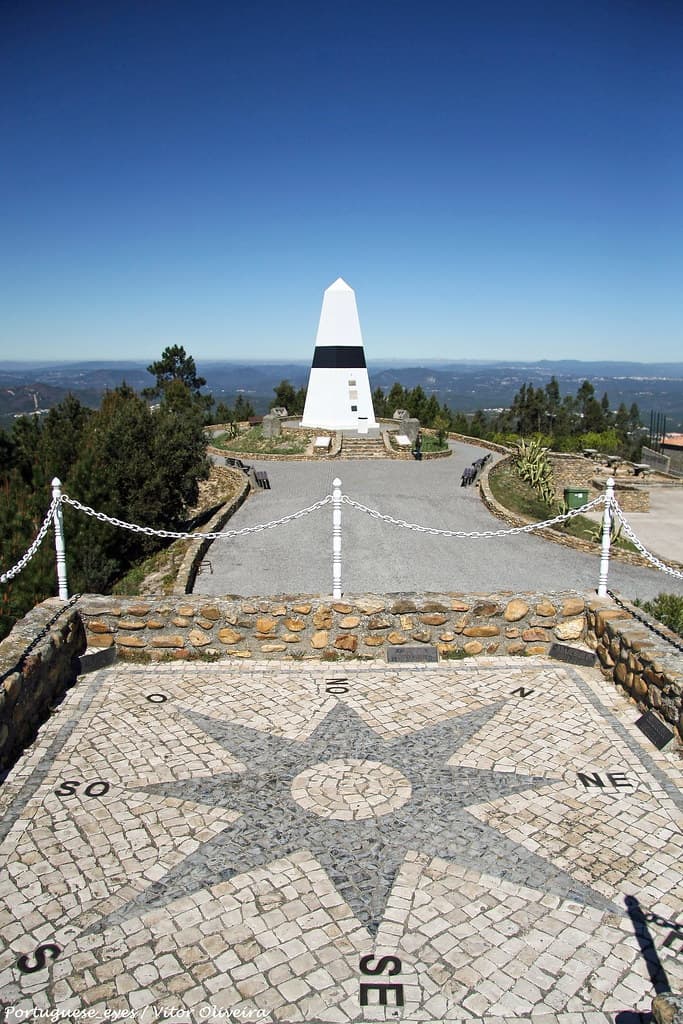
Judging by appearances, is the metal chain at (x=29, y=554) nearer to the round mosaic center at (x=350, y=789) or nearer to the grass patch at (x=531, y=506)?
the round mosaic center at (x=350, y=789)

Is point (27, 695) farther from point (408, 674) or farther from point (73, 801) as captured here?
point (408, 674)

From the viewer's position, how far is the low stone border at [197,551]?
11.4 meters

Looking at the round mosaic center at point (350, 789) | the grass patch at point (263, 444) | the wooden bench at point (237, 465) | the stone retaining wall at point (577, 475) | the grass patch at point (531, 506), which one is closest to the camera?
the round mosaic center at point (350, 789)

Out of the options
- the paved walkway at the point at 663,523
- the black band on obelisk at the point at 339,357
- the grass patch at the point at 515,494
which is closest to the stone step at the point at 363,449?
the black band on obelisk at the point at 339,357

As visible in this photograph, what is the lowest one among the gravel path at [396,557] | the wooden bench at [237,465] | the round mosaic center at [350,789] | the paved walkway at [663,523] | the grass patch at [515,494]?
the paved walkway at [663,523]

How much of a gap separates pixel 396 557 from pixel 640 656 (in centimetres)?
759

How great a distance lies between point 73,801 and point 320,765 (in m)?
1.81

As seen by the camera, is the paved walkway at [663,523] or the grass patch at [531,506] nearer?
the grass patch at [531,506]

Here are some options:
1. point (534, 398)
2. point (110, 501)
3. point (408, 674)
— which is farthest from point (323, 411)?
point (534, 398)

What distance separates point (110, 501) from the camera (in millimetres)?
13086

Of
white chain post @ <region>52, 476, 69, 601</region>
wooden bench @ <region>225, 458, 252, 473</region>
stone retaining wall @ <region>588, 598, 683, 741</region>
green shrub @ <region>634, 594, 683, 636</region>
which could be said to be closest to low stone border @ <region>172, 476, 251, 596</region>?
white chain post @ <region>52, 476, 69, 601</region>

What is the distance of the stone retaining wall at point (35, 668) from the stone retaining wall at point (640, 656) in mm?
5292

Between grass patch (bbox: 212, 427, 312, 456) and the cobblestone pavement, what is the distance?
69.1 ft

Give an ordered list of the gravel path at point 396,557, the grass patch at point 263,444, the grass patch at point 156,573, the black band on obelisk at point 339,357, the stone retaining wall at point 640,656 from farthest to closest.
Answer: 1. the black band on obelisk at point 339,357
2. the grass patch at point 263,444
3. the grass patch at point 156,573
4. the gravel path at point 396,557
5. the stone retaining wall at point 640,656
